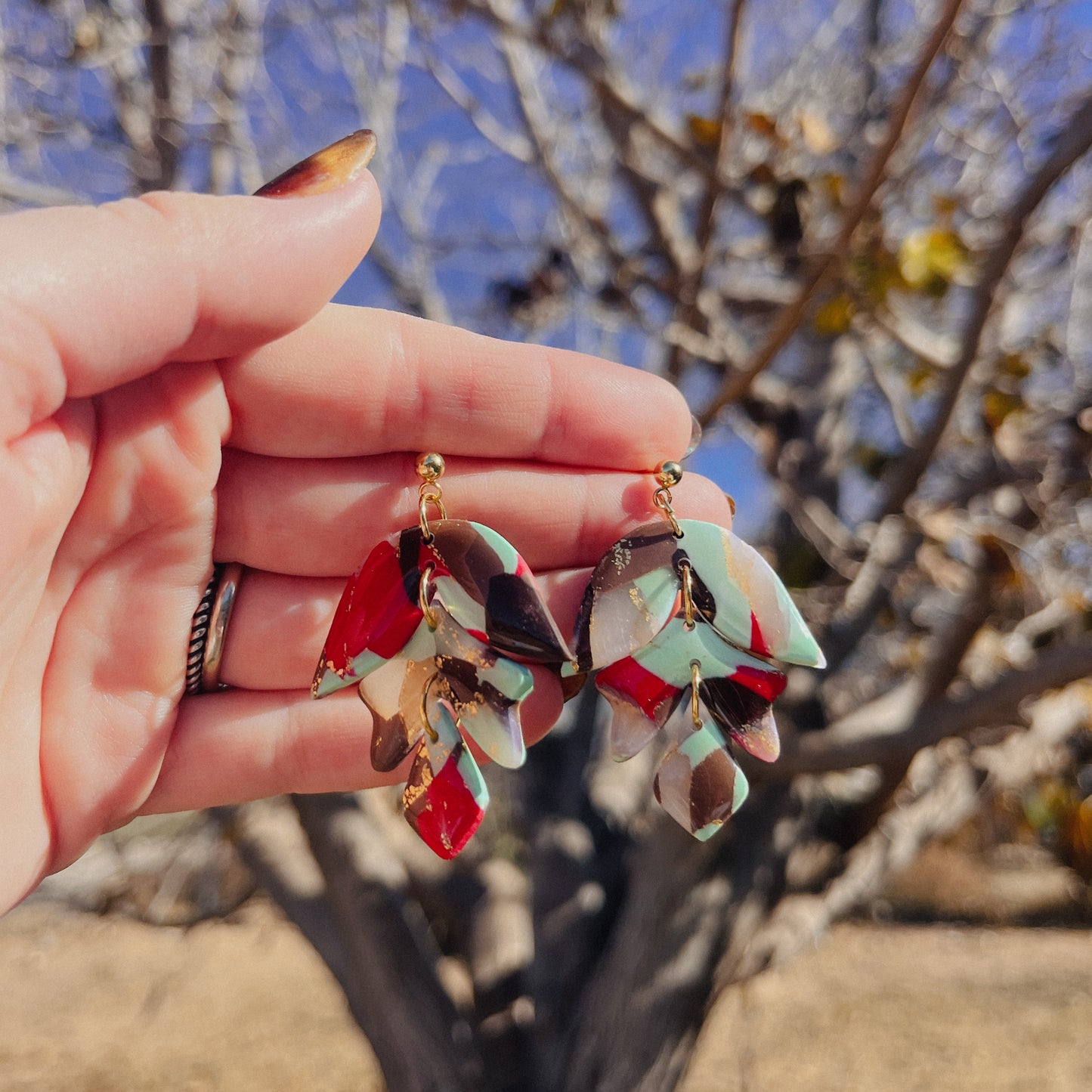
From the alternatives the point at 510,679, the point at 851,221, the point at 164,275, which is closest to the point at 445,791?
the point at 510,679

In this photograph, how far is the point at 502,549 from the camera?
1.03 meters

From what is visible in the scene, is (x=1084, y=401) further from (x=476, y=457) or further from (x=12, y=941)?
(x=12, y=941)

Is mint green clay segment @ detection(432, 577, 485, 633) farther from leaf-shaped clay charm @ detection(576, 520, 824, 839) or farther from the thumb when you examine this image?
the thumb

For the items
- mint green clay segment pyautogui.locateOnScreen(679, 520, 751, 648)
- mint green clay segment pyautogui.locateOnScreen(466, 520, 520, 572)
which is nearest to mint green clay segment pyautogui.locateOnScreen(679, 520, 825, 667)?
mint green clay segment pyautogui.locateOnScreen(679, 520, 751, 648)

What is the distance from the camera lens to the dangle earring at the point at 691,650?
1.04 m

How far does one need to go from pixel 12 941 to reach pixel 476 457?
5.10 meters

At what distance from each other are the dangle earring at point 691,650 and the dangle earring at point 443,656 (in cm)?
10

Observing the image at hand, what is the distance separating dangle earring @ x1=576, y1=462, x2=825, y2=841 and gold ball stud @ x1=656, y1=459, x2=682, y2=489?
100 millimetres

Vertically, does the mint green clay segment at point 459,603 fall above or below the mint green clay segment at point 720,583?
below

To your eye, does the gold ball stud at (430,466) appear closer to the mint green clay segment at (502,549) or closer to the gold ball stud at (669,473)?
the mint green clay segment at (502,549)

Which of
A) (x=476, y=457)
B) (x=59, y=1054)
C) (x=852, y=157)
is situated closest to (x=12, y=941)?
(x=59, y=1054)

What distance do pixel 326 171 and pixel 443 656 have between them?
1.97 feet

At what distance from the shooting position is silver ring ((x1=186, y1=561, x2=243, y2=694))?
1.18m

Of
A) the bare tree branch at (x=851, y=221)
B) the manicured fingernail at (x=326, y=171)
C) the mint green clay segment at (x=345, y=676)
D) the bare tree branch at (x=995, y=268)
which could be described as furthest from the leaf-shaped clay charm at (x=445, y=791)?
the bare tree branch at (x=995, y=268)
